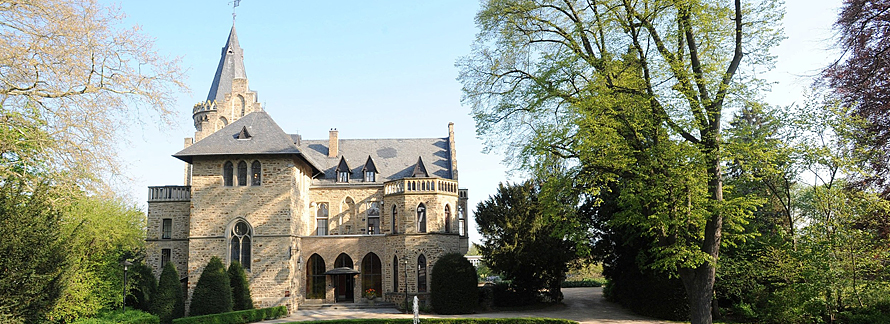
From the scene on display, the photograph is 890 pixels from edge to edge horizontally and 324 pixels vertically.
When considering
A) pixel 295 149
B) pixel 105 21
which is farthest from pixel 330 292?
pixel 105 21

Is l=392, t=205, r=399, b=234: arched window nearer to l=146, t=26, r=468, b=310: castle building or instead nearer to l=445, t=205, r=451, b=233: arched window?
l=146, t=26, r=468, b=310: castle building

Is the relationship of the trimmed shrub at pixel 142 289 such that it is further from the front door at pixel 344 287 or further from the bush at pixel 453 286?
the bush at pixel 453 286

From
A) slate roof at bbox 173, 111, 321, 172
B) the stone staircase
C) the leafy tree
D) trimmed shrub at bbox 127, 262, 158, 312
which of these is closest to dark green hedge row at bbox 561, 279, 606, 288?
the stone staircase

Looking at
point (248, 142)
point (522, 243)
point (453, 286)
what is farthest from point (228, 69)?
point (522, 243)

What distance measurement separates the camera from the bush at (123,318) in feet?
64.0

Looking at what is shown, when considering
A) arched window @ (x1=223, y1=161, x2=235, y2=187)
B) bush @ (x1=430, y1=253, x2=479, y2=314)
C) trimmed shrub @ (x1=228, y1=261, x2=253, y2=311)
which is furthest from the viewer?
arched window @ (x1=223, y1=161, x2=235, y2=187)

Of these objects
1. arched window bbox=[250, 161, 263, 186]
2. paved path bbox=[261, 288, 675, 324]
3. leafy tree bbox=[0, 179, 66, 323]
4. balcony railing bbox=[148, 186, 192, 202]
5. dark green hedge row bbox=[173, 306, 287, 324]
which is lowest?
paved path bbox=[261, 288, 675, 324]

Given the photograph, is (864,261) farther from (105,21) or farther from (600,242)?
(105,21)

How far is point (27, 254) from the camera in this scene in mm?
11945

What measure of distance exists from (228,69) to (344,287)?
68.7 ft

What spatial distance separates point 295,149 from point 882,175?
2219 cm

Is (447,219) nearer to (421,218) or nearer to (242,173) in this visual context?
(421,218)

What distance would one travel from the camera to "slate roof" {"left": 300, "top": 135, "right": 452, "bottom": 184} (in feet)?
113

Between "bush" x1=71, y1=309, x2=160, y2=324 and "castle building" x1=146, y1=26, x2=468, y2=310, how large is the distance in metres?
4.46
